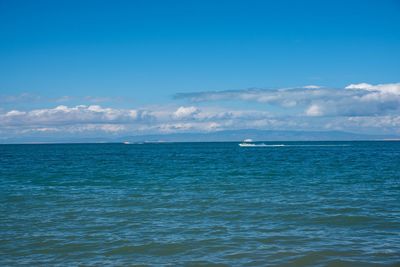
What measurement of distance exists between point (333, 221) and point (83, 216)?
1295 centimetres

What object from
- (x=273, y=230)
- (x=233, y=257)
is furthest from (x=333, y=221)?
(x=233, y=257)

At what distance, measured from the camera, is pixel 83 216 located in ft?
71.7

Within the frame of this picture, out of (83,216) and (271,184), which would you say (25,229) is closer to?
(83,216)

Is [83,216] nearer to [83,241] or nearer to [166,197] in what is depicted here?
[83,241]

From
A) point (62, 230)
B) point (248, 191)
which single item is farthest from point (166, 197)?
point (62, 230)

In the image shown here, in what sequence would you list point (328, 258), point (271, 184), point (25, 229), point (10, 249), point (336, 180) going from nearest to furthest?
1. point (328, 258)
2. point (10, 249)
3. point (25, 229)
4. point (271, 184)
5. point (336, 180)

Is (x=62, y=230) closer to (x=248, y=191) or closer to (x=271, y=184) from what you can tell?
(x=248, y=191)

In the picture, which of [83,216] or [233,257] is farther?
[83,216]

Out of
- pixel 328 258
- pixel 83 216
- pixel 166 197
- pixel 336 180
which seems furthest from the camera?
pixel 336 180

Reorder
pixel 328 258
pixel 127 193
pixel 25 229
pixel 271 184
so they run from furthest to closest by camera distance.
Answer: pixel 271 184 → pixel 127 193 → pixel 25 229 → pixel 328 258

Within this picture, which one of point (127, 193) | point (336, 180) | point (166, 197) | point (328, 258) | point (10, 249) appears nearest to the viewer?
point (328, 258)

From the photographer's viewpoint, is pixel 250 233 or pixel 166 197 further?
pixel 166 197

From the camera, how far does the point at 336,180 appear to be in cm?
3834

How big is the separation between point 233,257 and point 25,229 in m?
10.4
